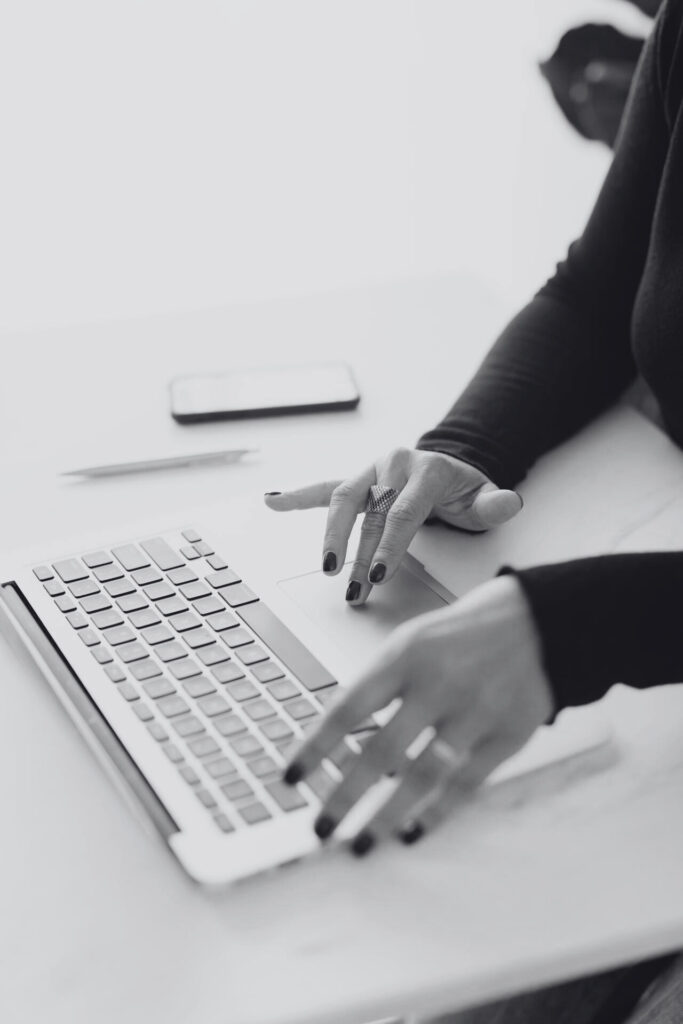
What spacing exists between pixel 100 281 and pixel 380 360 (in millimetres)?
1461

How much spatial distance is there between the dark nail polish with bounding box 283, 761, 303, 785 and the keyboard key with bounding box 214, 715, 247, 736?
0.05 metres

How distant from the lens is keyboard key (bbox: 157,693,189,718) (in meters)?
0.57

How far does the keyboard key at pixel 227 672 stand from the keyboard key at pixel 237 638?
0.06 feet

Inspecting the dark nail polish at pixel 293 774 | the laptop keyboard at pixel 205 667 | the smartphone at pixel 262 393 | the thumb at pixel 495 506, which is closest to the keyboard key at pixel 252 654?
the laptop keyboard at pixel 205 667

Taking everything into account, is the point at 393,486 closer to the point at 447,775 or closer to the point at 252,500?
the point at 252,500

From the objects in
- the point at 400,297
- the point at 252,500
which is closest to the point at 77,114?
the point at 400,297

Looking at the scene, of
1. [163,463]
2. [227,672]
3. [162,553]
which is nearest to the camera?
[227,672]

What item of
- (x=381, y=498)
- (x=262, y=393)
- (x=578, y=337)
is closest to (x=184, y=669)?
(x=381, y=498)

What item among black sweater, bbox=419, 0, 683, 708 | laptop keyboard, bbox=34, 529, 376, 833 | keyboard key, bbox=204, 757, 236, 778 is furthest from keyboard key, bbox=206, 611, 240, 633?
black sweater, bbox=419, 0, 683, 708

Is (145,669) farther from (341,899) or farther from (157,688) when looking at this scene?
(341,899)

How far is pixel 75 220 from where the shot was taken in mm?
2371

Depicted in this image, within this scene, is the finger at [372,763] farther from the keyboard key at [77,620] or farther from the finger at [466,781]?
the keyboard key at [77,620]

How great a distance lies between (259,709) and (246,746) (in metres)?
0.03

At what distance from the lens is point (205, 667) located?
0.60 meters
